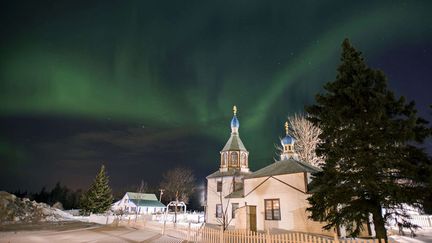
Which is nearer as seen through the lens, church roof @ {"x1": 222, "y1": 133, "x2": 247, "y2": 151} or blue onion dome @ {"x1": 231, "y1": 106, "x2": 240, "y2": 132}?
church roof @ {"x1": 222, "y1": 133, "x2": 247, "y2": 151}

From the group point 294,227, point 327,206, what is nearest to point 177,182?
point 294,227

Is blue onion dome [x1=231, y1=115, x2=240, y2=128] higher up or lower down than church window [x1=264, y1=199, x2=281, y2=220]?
higher up

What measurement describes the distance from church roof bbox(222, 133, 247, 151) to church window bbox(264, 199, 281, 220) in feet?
51.0

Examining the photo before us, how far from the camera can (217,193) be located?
119ft

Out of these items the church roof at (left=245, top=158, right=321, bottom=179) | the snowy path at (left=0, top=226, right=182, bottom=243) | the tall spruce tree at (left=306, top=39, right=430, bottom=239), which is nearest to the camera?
the tall spruce tree at (left=306, top=39, right=430, bottom=239)

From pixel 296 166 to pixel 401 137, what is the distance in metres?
14.4

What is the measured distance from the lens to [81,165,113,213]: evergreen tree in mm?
49375

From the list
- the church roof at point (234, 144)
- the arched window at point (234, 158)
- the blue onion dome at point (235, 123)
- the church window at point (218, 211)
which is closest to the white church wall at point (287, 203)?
the church window at point (218, 211)

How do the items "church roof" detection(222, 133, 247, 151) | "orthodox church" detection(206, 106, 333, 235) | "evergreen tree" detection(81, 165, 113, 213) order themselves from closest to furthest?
"orthodox church" detection(206, 106, 333, 235) → "church roof" detection(222, 133, 247, 151) → "evergreen tree" detection(81, 165, 113, 213)

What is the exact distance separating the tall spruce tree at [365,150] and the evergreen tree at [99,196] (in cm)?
4813

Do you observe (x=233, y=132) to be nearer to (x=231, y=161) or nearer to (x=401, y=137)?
(x=231, y=161)

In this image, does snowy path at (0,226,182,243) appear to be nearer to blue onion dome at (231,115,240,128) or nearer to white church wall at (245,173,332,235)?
white church wall at (245,173,332,235)

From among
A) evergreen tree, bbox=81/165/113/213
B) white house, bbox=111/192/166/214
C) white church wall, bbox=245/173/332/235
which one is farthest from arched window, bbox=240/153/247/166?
white house, bbox=111/192/166/214

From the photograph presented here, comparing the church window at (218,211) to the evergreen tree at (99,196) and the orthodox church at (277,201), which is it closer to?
the orthodox church at (277,201)
